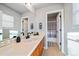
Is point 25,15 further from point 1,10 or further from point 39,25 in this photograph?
point 1,10

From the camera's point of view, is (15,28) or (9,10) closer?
(9,10)

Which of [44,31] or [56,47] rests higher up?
[44,31]

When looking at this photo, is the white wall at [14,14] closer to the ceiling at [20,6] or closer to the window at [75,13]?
the ceiling at [20,6]

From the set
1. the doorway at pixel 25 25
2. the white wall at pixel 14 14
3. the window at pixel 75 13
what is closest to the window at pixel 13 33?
the white wall at pixel 14 14

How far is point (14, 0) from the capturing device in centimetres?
160

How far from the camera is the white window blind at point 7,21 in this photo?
1535mm

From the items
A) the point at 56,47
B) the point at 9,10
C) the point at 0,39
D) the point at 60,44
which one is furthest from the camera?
the point at 56,47

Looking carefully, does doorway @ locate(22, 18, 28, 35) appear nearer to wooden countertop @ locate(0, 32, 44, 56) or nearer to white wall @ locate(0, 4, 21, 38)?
white wall @ locate(0, 4, 21, 38)

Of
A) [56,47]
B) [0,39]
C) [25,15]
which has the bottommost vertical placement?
[56,47]

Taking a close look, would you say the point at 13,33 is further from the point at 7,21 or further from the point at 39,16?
the point at 39,16

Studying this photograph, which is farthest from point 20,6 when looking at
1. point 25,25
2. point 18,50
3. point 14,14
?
point 18,50

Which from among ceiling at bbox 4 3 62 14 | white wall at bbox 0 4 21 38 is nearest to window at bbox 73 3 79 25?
ceiling at bbox 4 3 62 14

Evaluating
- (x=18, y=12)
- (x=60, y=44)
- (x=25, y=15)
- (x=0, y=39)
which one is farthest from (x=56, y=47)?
(x=0, y=39)

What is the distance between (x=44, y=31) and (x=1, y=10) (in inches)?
36.2
